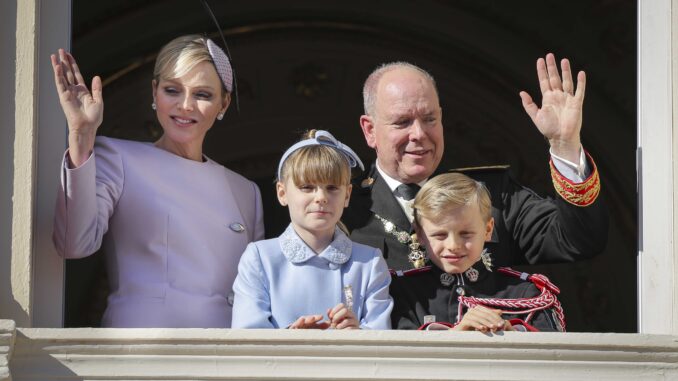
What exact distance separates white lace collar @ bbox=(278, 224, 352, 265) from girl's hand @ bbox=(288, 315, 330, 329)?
0.32 metres

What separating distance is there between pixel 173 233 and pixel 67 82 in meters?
0.61

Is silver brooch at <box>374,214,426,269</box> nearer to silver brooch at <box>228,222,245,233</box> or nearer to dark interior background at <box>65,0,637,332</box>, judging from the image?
silver brooch at <box>228,222,245,233</box>

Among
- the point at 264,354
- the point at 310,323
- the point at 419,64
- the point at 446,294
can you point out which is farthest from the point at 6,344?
the point at 419,64

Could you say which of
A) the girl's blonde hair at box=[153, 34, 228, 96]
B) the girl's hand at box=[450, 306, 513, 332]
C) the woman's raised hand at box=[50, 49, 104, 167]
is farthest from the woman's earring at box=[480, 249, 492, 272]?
the woman's raised hand at box=[50, 49, 104, 167]

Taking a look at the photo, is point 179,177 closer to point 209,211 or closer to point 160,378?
point 209,211

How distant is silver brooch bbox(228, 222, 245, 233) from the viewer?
17.9 feet

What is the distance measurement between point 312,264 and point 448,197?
0.45 metres

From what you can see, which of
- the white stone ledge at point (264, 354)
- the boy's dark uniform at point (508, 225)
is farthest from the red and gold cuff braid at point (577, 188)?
the white stone ledge at point (264, 354)

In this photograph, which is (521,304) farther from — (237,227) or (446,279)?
(237,227)

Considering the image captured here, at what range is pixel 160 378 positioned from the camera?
4.78m

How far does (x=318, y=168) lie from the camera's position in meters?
5.14

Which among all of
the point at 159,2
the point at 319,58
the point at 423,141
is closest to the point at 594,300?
the point at 319,58

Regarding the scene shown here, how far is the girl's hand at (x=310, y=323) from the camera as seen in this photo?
482 centimetres

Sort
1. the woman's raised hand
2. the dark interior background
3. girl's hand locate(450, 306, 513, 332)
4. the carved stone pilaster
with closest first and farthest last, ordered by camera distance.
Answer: the carved stone pilaster < girl's hand locate(450, 306, 513, 332) < the woman's raised hand < the dark interior background
